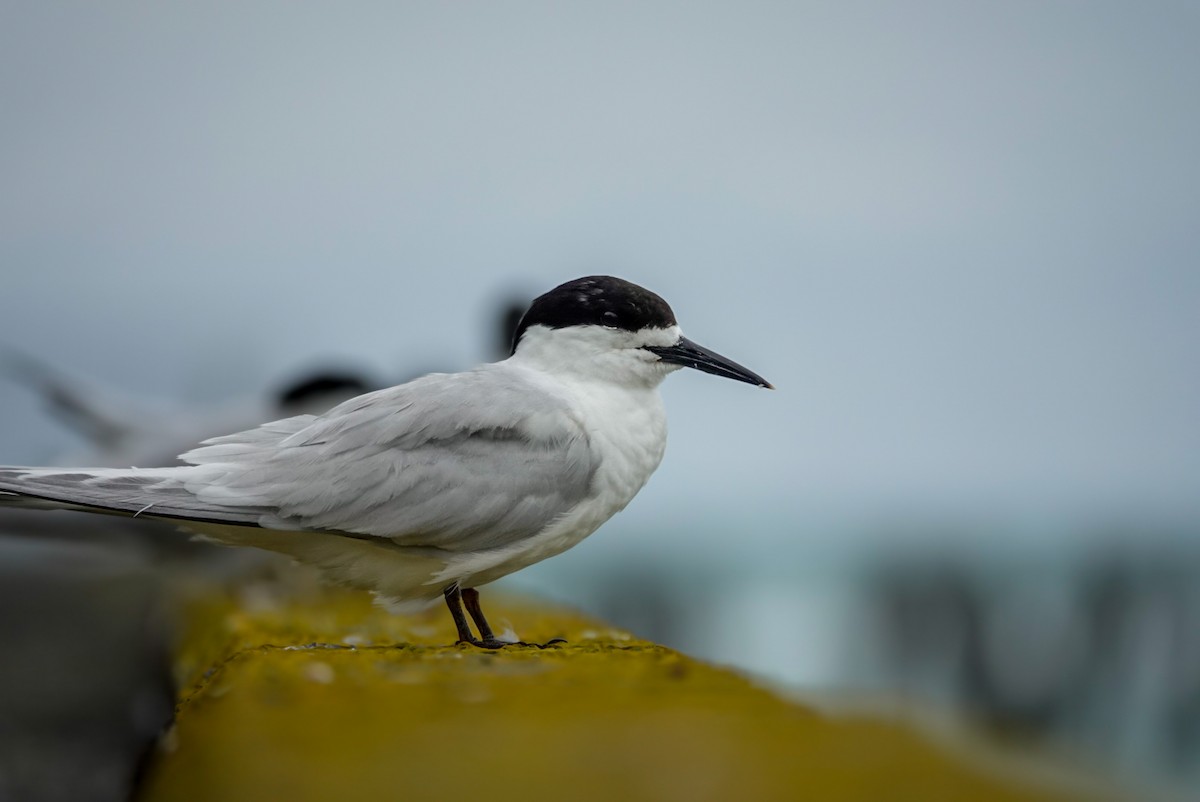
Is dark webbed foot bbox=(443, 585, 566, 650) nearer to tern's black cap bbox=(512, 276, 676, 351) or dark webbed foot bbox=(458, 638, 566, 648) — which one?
dark webbed foot bbox=(458, 638, 566, 648)

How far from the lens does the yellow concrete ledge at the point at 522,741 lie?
6.04 feet

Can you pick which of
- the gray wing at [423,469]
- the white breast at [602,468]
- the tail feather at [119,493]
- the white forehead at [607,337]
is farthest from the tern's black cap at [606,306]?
the tail feather at [119,493]

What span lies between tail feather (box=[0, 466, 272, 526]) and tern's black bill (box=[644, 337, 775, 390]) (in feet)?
3.81

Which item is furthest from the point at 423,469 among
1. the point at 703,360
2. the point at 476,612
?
the point at 703,360

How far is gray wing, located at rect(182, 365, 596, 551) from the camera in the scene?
8.98 feet

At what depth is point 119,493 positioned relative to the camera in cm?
263

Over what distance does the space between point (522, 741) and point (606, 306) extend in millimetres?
1465

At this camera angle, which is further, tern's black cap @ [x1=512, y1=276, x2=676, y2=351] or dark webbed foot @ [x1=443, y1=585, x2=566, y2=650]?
tern's black cap @ [x1=512, y1=276, x2=676, y2=351]

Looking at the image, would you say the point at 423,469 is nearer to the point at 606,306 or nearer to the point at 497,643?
the point at 497,643

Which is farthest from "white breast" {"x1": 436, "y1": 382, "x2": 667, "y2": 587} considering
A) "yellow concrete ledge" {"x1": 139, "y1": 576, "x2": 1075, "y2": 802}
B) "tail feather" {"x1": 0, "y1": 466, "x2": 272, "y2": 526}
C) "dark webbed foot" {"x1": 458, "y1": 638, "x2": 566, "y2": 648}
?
"tail feather" {"x1": 0, "y1": 466, "x2": 272, "y2": 526}

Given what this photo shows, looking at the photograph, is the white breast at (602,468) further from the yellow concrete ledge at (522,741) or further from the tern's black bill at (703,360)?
the yellow concrete ledge at (522,741)

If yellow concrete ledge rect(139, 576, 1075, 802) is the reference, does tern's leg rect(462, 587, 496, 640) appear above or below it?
below

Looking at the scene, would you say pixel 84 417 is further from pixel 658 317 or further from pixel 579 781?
pixel 579 781

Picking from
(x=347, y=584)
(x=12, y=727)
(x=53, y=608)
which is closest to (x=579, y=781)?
(x=347, y=584)
